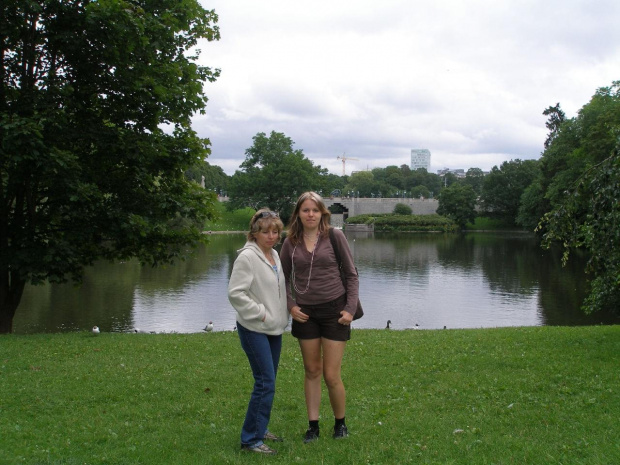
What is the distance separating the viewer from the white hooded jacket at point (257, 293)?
4418 mm

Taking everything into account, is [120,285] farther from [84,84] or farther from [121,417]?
[121,417]

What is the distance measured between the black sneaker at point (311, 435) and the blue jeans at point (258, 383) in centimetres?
43

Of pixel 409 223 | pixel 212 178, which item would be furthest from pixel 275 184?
pixel 212 178

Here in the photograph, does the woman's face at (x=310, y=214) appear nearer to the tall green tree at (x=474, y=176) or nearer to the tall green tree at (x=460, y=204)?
the tall green tree at (x=460, y=204)

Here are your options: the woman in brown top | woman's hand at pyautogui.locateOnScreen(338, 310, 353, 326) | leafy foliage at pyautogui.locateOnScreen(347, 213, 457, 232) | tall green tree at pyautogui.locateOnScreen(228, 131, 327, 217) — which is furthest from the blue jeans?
leafy foliage at pyautogui.locateOnScreen(347, 213, 457, 232)

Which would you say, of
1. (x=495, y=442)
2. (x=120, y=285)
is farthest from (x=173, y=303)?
→ (x=495, y=442)

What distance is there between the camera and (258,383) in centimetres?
454

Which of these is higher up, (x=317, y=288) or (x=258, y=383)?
(x=317, y=288)

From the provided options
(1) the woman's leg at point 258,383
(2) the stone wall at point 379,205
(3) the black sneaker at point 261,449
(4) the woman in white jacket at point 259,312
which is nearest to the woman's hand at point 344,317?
(4) the woman in white jacket at point 259,312

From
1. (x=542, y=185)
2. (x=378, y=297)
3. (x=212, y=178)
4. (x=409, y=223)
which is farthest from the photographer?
(x=212, y=178)

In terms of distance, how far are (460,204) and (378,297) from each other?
68.6 meters

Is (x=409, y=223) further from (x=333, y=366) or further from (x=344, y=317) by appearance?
(x=344, y=317)

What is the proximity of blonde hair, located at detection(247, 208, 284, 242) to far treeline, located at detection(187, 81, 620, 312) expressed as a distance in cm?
496

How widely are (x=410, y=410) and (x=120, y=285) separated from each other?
2476cm
